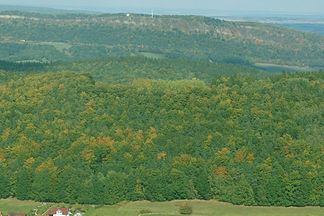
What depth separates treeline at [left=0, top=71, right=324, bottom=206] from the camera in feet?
332

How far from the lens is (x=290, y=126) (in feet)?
384

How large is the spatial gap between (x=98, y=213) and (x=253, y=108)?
46494mm

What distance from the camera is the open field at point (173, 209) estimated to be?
9456cm

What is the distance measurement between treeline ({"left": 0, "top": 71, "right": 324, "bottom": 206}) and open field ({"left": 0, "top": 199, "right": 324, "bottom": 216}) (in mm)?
1590

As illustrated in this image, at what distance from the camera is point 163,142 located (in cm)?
11569

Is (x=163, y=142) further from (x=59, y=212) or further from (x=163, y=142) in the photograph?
(x=59, y=212)

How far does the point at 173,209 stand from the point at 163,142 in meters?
21.4

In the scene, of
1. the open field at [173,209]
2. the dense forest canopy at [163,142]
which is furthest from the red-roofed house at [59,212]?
the dense forest canopy at [163,142]

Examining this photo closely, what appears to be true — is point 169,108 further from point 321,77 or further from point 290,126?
point 321,77

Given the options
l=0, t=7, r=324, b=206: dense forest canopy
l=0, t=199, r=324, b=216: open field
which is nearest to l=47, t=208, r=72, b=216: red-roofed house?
l=0, t=199, r=324, b=216: open field

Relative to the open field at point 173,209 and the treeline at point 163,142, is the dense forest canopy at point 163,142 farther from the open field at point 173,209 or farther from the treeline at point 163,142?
the open field at point 173,209

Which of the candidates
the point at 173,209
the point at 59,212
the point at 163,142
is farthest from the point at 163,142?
the point at 59,212

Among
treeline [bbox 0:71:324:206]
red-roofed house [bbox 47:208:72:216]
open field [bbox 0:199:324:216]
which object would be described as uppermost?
treeline [bbox 0:71:324:206]

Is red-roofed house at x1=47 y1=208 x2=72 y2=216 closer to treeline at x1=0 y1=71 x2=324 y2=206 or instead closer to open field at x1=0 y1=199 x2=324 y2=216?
open field at x1=0 y1=199 x2=324 y2=216
